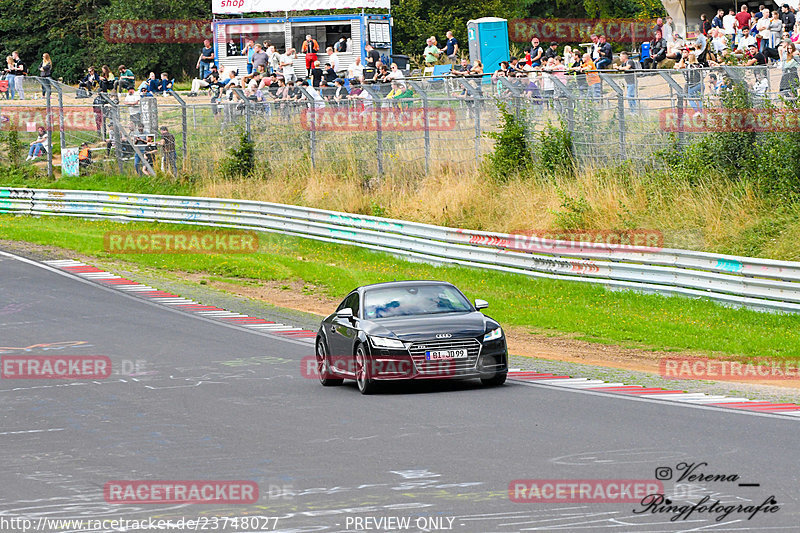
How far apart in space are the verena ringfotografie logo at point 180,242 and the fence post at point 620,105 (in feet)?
34.4

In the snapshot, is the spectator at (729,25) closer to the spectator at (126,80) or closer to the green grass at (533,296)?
the green grass at (533,296)

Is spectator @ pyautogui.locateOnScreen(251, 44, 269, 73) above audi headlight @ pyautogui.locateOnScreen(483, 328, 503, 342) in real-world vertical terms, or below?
above

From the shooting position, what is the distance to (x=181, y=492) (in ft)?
30.1

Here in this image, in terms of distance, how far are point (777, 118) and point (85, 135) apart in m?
27.0

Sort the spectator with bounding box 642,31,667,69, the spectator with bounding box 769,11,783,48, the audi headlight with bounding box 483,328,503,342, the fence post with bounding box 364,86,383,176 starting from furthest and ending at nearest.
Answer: the fence post with bounding box 364,86,383,176
the spectator with bounding box 642,31,667,69
the spectator with bounding box 769,11,783,48
the audi headlight with bounding box 483,328,503,342

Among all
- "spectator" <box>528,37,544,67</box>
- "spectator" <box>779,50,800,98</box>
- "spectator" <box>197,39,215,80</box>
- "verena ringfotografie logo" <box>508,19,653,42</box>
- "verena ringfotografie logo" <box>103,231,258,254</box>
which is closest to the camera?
"spectator" <box>779,50,800,98</box>

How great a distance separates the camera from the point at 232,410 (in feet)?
44.6

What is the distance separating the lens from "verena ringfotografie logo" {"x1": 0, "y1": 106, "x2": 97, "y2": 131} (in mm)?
42281

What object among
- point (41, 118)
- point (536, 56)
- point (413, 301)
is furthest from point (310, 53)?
point (413, 301)

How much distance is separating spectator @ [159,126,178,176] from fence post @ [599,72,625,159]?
18436 mm

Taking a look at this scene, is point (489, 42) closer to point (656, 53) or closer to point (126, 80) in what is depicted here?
point (656, 53)

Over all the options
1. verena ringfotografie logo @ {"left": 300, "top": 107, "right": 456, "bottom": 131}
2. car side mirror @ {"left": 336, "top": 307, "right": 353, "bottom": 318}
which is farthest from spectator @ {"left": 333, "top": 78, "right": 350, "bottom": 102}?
car side mirror @ {"left": 336, "top": 307, "right": 353, "bottom": 318}

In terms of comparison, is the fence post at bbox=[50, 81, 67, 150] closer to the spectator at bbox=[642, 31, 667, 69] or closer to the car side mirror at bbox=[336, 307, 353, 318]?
the spectator at bbox=[642, 31, 667, 69]

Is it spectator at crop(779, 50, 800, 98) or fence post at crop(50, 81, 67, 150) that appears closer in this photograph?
spectator at crop(779, 50, 800, 98)
